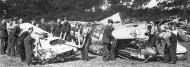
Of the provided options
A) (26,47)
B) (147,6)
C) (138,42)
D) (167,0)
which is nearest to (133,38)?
(138,42)

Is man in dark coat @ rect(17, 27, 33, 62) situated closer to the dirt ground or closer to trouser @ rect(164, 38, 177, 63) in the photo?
the dirt ground

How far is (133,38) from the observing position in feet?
42.7

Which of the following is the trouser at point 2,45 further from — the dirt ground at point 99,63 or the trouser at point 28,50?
the trouser at point 28,50

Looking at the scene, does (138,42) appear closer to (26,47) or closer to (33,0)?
(26,47)

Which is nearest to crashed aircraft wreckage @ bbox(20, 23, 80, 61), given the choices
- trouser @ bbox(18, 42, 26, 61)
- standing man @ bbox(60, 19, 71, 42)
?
trouser @ bbox(18, 42, 26, 61)

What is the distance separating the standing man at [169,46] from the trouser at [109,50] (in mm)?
2088

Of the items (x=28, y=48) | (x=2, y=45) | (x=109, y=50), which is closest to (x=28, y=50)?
(x=28, y=48)

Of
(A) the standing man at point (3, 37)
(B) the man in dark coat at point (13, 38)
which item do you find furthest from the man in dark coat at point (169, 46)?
(A) the standing man at point (3, 37)

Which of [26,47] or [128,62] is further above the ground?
[26,47]

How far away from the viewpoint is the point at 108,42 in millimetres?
13055

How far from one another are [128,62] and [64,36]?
205 inches

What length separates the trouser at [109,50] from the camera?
13167 millimetres

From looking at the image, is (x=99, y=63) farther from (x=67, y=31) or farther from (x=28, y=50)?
(x=67, y=31)

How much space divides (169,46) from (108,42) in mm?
2480
